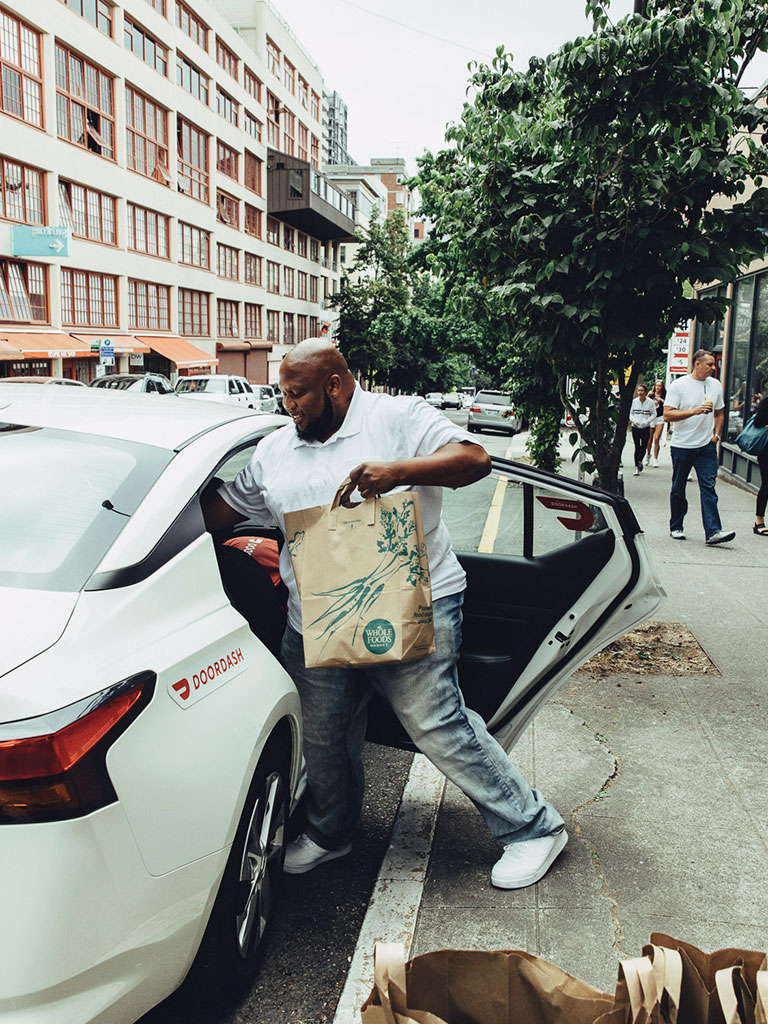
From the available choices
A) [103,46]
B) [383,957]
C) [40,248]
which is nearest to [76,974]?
[383,957]

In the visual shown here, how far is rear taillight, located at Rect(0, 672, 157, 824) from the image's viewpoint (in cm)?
185

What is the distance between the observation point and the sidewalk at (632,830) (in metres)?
2.94

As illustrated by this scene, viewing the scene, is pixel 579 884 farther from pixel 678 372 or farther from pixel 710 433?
pixel 678 372

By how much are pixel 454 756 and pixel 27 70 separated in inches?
1306

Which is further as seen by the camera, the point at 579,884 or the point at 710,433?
the point at 710,433

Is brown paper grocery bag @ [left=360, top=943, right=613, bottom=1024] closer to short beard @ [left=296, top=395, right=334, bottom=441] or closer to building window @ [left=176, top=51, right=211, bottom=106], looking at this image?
short beard @ [left=296, top=395, right=334, bottom=441]

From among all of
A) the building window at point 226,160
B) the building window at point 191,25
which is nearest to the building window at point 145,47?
the building window at point 191,25

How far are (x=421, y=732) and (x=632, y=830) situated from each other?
41.6 inches

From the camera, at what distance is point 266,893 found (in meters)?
2.84

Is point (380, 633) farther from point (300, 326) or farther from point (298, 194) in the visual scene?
point (300, 326)

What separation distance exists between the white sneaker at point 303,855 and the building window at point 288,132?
6331cm

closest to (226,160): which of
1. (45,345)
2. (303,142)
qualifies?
(303,142)

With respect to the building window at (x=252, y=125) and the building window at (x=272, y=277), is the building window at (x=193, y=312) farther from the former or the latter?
the building window at (x=252, y=125)

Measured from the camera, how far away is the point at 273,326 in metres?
59.8
